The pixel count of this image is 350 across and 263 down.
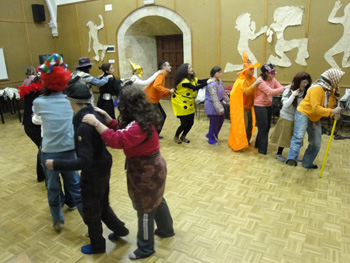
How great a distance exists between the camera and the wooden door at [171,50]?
895 cm

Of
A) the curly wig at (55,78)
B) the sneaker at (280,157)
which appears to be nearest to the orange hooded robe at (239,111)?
the sneaker at (280,157)

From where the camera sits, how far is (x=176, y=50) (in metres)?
9.02

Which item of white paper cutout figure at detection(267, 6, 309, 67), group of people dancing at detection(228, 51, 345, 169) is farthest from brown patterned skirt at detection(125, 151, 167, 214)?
white paper cutout figure at detection(267, 6, 309, 67)

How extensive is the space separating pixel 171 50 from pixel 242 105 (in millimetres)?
5259

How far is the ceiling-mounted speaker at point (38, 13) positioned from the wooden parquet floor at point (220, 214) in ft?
20.2

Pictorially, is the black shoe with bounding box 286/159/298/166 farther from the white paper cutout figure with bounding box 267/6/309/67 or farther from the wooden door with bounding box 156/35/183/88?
the wooden door with bounding box 156/35/183/88

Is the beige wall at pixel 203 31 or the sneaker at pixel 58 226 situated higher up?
the beige wall at pixel 203 31

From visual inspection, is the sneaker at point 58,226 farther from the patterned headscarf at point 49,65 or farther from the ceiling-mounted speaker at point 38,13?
the ceiling-mounted speaker at point 38,13

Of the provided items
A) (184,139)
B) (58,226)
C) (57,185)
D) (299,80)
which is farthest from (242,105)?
(58,226)

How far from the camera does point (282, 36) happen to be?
247 inches

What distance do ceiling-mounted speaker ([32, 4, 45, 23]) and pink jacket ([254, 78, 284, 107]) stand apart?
7770mm

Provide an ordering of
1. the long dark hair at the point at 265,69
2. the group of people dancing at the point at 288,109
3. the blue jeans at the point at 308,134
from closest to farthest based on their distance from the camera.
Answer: the group of people dancing at the point at 288,109, the blue jeans at the point at 308,134, the long dark hair at the point at 265,69

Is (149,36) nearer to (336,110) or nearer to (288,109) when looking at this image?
(288,109)

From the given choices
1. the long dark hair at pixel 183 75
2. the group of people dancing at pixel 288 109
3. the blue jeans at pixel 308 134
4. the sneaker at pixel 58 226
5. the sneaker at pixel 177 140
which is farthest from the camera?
the sneaker at pixel 177 140
